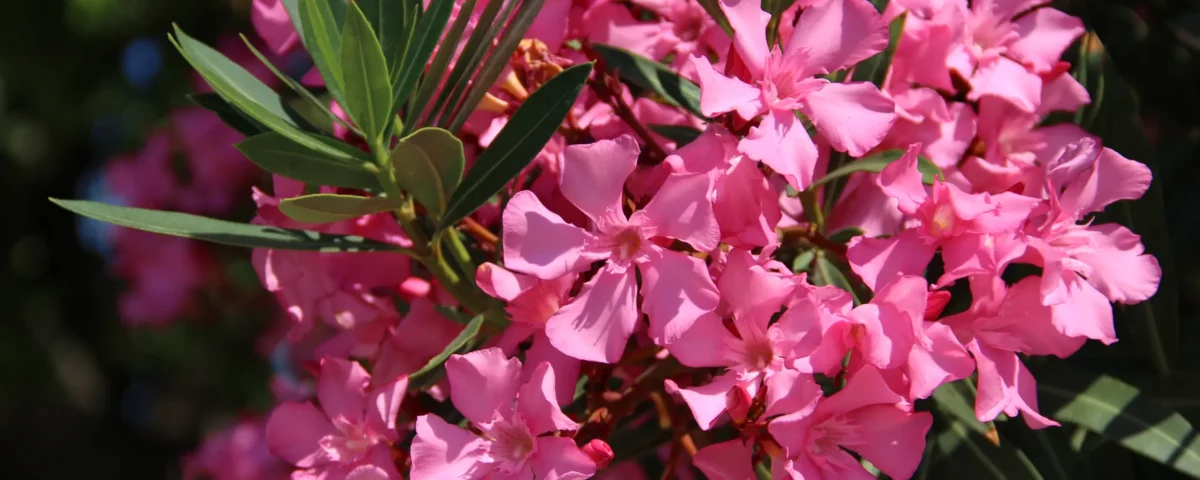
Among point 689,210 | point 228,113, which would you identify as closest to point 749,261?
point 689,210

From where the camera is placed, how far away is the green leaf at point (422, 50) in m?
0.77

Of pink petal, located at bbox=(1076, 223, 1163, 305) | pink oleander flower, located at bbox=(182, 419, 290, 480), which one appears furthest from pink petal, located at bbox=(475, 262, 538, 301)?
pink oleander flower, located at bbox=(182, 419, 290, 480)

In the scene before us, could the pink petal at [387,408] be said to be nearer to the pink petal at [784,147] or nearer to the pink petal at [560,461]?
the pink petal at [560,461]

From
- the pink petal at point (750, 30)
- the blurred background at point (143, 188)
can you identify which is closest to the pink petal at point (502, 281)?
the pink petal at point (750, 30)

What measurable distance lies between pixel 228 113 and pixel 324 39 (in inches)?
8.3

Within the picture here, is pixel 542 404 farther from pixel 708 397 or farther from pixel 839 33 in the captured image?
pixel 839 33

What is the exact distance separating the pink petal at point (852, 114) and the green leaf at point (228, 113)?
488 mm

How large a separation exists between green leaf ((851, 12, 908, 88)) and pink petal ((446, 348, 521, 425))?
0.38 metres

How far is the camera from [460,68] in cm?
80

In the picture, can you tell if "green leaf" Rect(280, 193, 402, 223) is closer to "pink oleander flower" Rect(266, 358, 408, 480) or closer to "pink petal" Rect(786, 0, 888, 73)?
"pink oleander flower" Rect(266, 358, 408, 480)

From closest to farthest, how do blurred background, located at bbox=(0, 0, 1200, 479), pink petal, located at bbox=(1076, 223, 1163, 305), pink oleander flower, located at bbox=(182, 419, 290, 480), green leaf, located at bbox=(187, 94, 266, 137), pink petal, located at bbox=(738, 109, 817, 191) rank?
pink petal, located at bbox=(738, 109, 817, 191), pink petal, located at bbox=(1076, 223, 1163, 305), green leaf, located at bbox=(187, 94, 266, 137), blurred background, located at bbox=(0, 0, 1200, 479), pink oleander flower, located at bbox=(182, 419, 290, 480)

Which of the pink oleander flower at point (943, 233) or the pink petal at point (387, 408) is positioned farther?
the pink petal at point (387, 408)

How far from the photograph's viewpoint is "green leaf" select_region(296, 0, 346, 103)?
0.74m

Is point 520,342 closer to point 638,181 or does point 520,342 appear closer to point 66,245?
point 638,181
